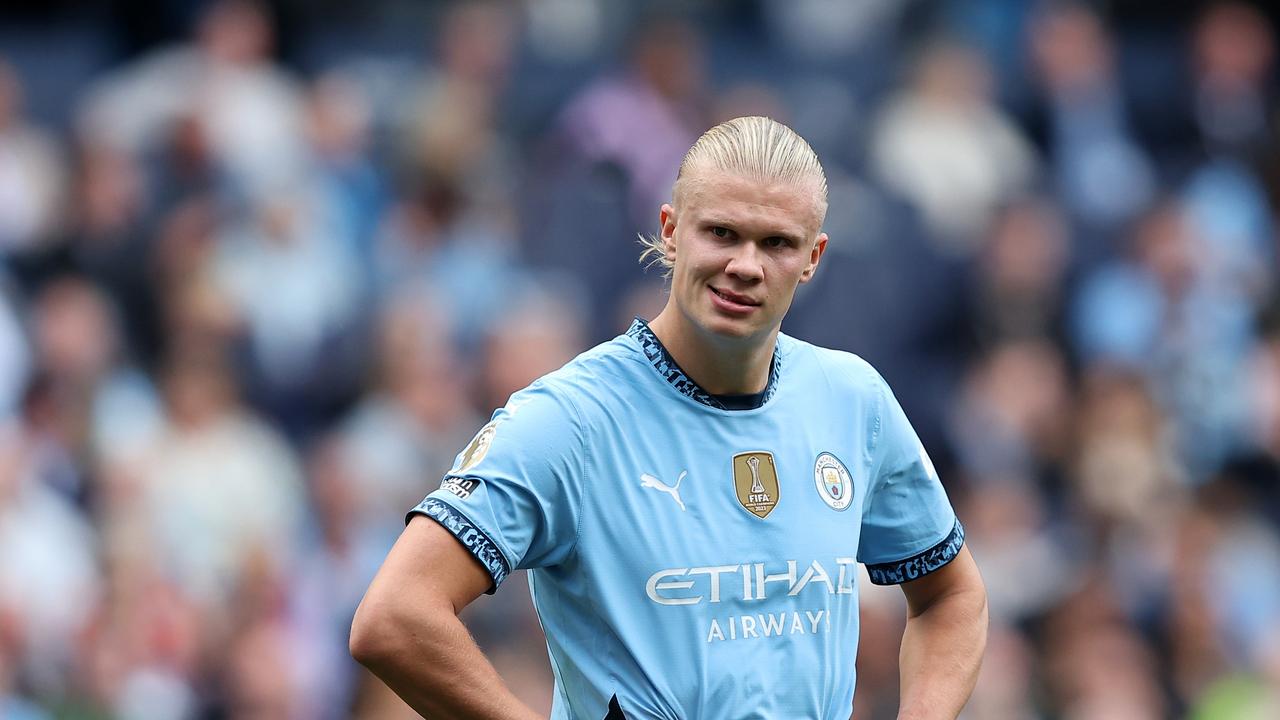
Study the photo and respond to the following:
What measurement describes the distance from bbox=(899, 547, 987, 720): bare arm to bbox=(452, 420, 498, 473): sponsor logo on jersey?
1.20m

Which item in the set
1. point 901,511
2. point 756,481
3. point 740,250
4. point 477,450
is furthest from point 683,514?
point 901,511

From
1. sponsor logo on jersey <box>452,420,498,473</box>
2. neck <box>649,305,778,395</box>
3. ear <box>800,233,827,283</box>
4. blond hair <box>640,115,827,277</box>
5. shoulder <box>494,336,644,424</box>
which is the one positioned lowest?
sponsor logo on jersey <box>452,420,498,473</box>

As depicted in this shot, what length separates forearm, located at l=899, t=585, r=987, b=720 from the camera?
4512 millimetres

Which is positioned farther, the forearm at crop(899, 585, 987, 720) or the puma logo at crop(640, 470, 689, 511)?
the forearm at crop(899, 585, 987, 720)

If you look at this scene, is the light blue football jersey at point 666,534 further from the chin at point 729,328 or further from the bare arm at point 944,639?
the bare arm at point 944,639

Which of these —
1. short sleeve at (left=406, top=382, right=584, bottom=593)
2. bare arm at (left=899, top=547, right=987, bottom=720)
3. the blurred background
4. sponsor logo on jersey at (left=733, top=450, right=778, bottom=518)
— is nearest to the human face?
sponsor logo on jersey at (left=733, top=450, right=778, bottom=518)

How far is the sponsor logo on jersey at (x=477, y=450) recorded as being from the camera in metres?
4.05

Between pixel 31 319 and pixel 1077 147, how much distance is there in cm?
693

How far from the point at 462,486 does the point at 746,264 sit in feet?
2.53

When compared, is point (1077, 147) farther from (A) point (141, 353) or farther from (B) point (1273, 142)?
(A) point (141, 353)

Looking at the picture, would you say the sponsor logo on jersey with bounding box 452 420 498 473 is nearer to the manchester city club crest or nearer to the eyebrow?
the eyebrow

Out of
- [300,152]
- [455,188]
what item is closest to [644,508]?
[455,188]

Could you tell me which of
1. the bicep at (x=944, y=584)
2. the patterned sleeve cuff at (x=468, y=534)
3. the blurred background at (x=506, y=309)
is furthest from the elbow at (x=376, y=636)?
the blurred background at (x=506, y=309)

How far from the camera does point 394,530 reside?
941 centimetres
